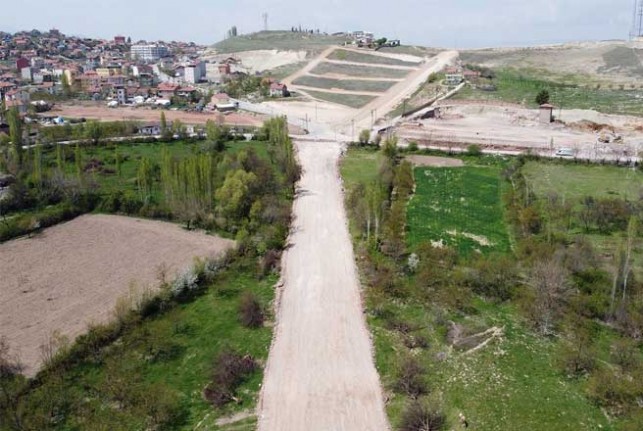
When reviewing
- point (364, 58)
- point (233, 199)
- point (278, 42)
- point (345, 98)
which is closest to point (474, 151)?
point (233, 199)

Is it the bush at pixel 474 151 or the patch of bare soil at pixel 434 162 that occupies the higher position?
the bush at pixel 474 151

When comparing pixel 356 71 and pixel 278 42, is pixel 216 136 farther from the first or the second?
pixel 278 42

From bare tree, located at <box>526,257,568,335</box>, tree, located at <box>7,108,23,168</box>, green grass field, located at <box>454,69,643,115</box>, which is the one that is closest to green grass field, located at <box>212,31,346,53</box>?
green grass field, located at <box>454,69,643,115</box>

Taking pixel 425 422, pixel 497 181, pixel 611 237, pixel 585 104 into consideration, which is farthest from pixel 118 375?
pixel 585 104

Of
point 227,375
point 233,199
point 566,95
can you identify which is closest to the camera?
point 227,375

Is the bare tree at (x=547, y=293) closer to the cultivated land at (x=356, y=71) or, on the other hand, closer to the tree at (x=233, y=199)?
the tree at (x=233, y=199)

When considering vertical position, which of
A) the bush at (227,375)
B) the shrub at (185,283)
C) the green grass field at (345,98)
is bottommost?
the bush at (227,375)

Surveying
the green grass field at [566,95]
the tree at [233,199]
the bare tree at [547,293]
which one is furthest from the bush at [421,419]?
the green grass field at [566,95]

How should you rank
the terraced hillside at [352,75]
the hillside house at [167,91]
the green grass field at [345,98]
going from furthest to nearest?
the terraced hillside at [352,75] → the hillside house at [167,91] → the green grass field at [345,98]
